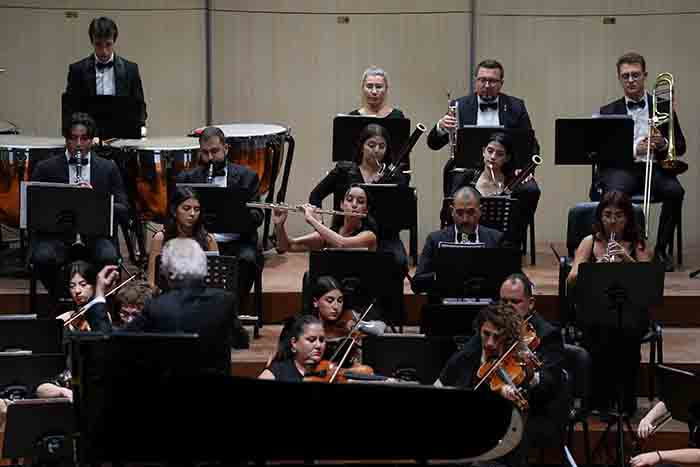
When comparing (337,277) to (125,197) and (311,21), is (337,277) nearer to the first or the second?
(125,197)

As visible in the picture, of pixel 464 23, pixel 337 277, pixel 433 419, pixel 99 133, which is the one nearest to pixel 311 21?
pixel 464 23

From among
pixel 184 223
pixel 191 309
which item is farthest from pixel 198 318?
pixel 184 223

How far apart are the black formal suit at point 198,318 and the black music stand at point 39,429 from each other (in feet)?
1.40

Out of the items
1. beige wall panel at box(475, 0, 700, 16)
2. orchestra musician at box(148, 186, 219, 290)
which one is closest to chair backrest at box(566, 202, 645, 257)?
orchestra musician at box(148, 186, 219, 290)

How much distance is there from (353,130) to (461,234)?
1138 millimetres

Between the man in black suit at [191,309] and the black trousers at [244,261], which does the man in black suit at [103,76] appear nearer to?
the black trousers at [244,261]

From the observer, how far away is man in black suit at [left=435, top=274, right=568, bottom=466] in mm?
6504

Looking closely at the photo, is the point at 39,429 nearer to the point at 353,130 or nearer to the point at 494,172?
the point at 353,130

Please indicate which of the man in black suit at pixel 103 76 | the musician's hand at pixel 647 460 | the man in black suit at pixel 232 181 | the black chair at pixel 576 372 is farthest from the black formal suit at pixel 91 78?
the musician's hand at pixel 647 460

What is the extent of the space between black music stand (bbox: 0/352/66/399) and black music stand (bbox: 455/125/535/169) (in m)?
2.87

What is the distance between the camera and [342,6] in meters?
10.7

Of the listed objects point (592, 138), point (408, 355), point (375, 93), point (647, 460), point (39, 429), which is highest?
point (375, 93)

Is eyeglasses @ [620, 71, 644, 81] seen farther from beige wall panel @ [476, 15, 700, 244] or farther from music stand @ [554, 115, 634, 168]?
beige wall panel @ [476, 15, 700, 244]

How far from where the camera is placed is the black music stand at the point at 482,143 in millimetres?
8430
